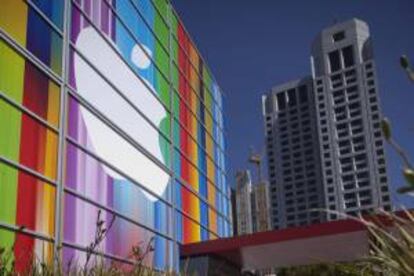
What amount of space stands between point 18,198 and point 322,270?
94.7 feet

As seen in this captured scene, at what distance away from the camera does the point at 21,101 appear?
17.7 metres

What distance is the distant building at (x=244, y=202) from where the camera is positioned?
171 metres

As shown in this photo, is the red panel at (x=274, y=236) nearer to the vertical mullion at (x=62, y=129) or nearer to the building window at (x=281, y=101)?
the vertical mullion at (x=62, y=129)

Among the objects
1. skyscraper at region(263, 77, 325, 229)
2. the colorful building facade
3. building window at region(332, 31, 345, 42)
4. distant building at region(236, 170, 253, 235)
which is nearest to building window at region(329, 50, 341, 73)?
building window at region(332, 31, 345, 42)

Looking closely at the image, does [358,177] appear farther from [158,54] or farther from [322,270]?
[158,54]

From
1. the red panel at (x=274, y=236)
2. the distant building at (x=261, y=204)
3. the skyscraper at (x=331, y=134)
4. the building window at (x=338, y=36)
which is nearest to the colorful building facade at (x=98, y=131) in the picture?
the red panel at (x=274, y=236)

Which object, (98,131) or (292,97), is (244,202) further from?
(98,131)

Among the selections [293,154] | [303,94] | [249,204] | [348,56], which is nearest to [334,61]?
[348,56]

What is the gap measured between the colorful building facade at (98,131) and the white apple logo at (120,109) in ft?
→ 0.15

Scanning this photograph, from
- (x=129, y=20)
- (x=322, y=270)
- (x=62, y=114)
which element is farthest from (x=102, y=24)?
(x=322, y=270)

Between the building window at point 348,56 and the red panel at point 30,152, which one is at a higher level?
the building window at point 348,56

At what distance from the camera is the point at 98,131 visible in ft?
75.1

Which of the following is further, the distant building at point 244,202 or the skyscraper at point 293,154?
the distant building at point 244,202

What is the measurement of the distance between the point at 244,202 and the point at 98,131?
156410 millimetres
